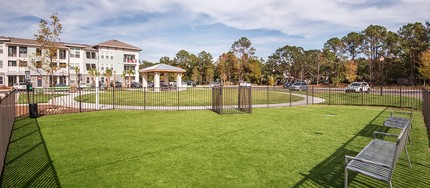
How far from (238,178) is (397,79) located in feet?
215

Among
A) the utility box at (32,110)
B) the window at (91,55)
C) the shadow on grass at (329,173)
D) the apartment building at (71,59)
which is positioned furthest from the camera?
the window at (91,55)

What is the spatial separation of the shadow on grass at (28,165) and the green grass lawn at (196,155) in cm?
2

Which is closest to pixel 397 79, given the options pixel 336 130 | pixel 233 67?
pixel 233 67

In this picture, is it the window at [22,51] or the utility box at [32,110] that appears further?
the window at [22,51]

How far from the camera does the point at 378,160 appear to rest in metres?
4.27

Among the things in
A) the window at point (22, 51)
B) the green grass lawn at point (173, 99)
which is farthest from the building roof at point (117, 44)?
the green grass lawn at point (173, 99)

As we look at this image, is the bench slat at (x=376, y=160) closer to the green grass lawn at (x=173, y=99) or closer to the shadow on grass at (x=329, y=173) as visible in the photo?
the shadow on grass at (x=329, y=173)

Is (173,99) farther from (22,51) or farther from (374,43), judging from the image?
(374,43)

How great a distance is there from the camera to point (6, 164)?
18.3 ft

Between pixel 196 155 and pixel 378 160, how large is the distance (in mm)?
3621

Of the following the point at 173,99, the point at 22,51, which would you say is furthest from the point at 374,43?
the point at 22,51

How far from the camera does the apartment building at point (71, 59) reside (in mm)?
49031

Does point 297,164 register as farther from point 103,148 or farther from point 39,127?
point 39,127

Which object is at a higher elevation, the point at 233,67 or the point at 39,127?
the point at 233,67
